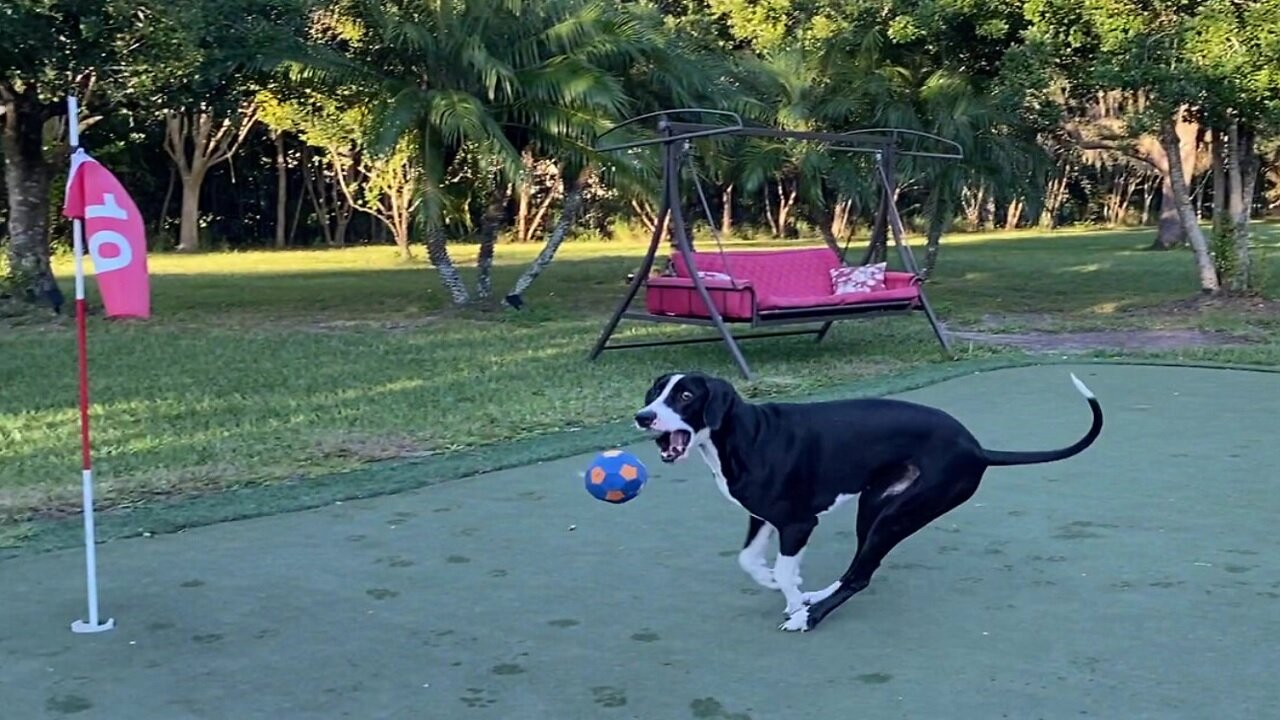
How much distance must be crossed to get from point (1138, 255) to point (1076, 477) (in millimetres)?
21236

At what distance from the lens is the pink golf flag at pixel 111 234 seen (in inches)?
167

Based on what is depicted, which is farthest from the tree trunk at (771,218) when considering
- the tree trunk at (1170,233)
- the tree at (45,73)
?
the tree at (45,73)

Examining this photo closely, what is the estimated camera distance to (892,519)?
14.1ft

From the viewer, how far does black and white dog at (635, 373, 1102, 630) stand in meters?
4.22

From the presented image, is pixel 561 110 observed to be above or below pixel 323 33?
below

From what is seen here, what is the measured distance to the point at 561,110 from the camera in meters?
14.7

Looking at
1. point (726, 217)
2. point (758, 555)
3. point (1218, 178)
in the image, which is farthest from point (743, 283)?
point (726, 217)

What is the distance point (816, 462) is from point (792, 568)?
34 cm

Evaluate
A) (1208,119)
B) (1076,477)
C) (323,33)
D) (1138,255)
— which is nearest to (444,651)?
(1076,477)

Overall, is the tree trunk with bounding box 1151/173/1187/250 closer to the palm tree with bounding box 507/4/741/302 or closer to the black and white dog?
the palm tree with bounding box 507/4/741/302

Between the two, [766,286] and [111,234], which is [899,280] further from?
[111,234]

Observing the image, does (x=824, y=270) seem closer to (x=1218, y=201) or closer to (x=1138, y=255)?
(x=1218, y=201)

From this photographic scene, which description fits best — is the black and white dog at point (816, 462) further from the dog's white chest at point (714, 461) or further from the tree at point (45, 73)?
the tree at point (45, 73)

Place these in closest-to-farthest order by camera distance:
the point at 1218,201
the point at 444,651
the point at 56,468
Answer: the point at 444,651 < the point at 56,468 < the point at 1218,201
